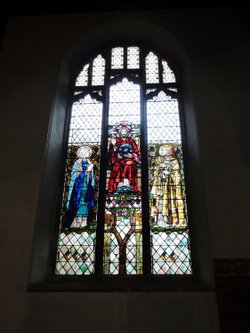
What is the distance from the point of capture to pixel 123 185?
4.41m

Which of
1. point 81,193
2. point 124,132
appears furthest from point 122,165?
point 81,193

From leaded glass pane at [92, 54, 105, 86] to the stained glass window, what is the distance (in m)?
0.02

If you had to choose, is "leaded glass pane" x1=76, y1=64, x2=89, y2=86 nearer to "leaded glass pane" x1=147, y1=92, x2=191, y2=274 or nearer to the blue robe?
"leaded glass pane" x1=147, y1=92, x2=191, y2=274

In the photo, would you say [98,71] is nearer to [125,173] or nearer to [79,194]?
[125,173]

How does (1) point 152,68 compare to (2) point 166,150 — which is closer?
(2) point 166,150

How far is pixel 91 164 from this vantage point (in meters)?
4.62

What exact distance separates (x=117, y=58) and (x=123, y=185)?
7.66ft
